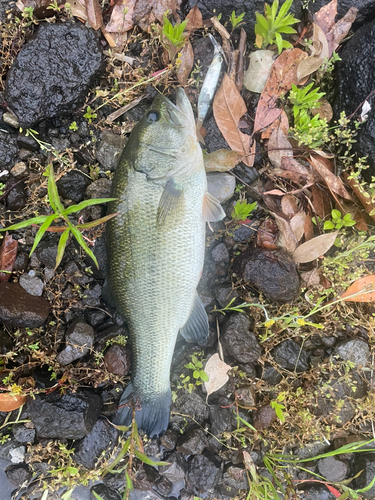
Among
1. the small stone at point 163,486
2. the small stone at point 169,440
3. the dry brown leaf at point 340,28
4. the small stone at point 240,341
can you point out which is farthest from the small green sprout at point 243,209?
the small stone at point 163,486

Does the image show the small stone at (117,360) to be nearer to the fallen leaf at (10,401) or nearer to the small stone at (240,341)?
the fallen leaf at (10,401)

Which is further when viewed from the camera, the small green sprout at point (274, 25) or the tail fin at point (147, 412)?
the tail fin at point (147, 412)

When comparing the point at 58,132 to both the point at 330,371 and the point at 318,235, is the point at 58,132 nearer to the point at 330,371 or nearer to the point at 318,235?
the point at 318,235

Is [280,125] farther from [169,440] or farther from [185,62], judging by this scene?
[169,440]

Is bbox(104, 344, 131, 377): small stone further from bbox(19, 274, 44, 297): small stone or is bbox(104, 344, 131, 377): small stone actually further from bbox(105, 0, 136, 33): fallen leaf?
bbox(105, 0, 136, 33): fallen leaf

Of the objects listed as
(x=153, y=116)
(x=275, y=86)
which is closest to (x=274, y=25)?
(x=275, y=86)

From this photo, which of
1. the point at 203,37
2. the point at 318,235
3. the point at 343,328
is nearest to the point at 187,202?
the point at 318,235
